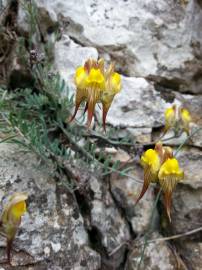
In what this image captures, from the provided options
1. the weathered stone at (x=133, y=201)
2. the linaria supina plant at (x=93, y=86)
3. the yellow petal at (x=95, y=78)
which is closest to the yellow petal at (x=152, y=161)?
the linaria supina plant at (x=93, y=86)

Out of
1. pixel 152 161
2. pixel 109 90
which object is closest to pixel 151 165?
pixel 152 161

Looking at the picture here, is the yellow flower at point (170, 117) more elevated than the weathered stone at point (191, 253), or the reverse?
the yellow flower at point (170, 117)

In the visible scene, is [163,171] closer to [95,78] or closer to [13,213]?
[95,78]

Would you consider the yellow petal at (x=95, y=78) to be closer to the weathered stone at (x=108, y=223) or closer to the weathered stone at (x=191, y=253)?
the weathered stone at (x=108, y=223)

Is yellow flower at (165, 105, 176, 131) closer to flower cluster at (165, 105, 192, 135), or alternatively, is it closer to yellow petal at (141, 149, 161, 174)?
flower cluster at (165, 105, 192, 135)

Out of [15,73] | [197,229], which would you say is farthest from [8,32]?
[197,229]

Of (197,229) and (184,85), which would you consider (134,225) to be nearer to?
(197,229)
